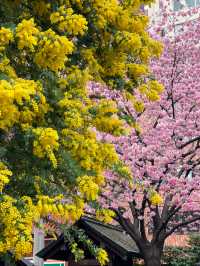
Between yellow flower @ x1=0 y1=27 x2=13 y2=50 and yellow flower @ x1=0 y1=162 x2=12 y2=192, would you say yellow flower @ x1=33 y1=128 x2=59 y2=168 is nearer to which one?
yellow flower @ x1=0 y1=162 x2=12 y2=192

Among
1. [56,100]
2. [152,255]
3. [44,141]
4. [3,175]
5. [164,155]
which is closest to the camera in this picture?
[3,175]

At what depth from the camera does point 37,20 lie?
29.1ft

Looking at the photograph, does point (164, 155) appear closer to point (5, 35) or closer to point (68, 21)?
point (68, 21)

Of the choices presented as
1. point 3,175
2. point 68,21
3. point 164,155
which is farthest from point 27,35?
point 164,155

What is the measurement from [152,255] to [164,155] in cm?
319

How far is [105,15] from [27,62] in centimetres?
129

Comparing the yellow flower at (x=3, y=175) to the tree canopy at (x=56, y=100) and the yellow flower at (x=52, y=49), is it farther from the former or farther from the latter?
the yellow flower at (x=52, y=49)

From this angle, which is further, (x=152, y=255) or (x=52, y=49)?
(x=152, y=255)

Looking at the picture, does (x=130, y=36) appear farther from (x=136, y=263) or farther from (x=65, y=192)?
(x=136, y=263)

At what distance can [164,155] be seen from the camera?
1884 centimetres

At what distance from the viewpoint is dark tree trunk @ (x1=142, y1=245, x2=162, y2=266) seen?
745 inches

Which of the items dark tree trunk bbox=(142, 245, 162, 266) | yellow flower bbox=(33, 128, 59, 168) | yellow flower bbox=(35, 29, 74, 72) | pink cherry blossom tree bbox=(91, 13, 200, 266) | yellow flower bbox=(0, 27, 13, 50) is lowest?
yellow flower bbox=(33, 128, 59, 168)

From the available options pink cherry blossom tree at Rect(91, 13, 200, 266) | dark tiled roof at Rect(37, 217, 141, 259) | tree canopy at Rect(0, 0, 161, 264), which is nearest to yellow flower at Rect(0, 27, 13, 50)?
tree canopy at Rect(0, 0, 161, 264)

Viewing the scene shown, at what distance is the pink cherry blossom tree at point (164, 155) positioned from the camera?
62.0 ft
